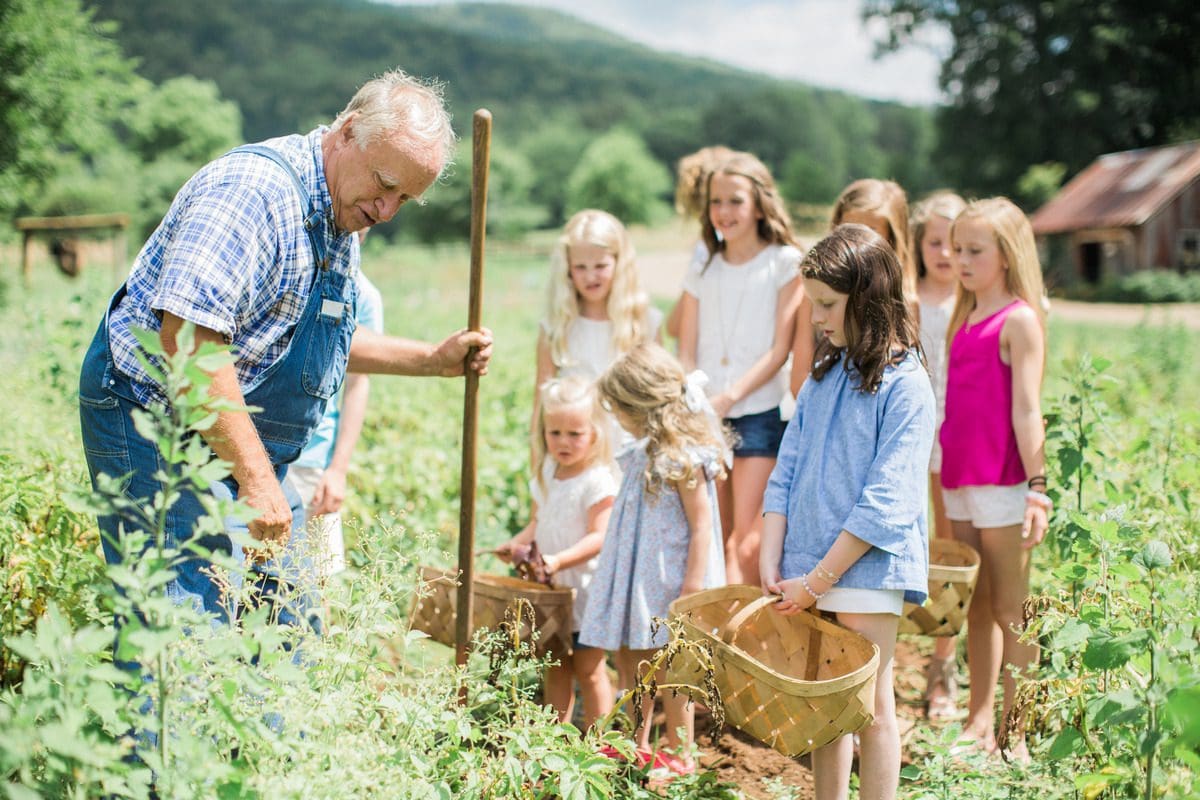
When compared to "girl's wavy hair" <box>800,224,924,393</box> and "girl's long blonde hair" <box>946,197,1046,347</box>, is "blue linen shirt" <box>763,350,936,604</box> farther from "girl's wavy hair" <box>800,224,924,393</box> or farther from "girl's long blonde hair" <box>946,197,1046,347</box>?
"girl's long blonde hair" <box>946,197,1046,347</box>

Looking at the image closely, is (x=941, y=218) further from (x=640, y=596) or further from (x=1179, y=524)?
(x=640, y=596)

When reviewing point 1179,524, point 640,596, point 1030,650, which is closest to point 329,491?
point 640,596

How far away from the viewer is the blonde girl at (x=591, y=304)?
405cm

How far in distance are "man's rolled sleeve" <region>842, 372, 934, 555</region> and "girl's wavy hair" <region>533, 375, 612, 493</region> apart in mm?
1188

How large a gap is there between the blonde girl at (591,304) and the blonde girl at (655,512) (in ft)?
2.54

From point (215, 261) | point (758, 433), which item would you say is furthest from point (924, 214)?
point (215, 261)

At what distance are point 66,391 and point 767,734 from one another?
3.74 metres

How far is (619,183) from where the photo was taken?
84562mm

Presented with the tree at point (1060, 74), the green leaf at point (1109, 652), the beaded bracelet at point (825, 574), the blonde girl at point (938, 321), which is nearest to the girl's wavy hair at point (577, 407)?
the beaded bracelet at point (825, 574)

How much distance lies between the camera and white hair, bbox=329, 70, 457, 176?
2.42 meters

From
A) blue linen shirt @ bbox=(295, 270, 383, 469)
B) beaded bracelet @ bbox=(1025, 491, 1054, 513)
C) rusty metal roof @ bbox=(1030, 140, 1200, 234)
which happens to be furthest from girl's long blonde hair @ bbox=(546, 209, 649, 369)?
rusty metal roof @ bbox=(1030, 140, 1200, 234)

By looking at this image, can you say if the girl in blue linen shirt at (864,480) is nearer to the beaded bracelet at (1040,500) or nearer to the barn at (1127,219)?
the beaded bracelet at (1040,500)

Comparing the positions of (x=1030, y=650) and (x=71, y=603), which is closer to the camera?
(x=71, y=603)

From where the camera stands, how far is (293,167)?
249 centimetres
